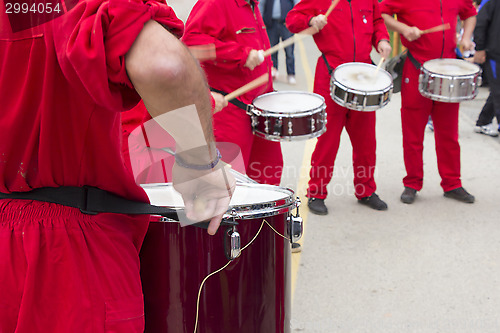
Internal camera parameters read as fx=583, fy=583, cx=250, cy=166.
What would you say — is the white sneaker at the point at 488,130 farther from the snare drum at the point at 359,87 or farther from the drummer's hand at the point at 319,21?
the drummer's hand at the point at 319,21

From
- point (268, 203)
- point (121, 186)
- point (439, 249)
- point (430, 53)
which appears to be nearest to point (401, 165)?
point (430, 53)

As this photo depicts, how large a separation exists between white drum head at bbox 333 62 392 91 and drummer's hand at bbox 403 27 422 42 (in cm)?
36

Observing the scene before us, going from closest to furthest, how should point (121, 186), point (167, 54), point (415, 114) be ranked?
point (167, 54) → point (121, 186) → point (415, 114)

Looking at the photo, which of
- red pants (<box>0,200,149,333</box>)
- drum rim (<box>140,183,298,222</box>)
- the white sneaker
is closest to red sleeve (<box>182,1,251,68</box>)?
drum rim (<box>140,183,298,222</box>)

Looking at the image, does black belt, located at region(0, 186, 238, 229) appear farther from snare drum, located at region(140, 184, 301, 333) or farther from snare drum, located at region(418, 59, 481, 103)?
snare drum, located at region(418, 59, 481, 103)

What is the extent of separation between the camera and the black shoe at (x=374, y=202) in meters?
4.68

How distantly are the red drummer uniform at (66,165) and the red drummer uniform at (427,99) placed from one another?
12.2 feet

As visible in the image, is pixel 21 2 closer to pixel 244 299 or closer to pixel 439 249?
pixel 244 299

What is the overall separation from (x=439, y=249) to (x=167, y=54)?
10.9ft

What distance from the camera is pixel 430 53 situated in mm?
4590

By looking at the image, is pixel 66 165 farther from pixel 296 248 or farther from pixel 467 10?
pixel 467 10

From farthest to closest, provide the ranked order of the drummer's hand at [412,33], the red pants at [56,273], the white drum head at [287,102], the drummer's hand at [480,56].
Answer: the drummer's hand at [480,56] < the drummer's hand at [412,33] < the white drum head at [287,102] < the red pants at [56,273]

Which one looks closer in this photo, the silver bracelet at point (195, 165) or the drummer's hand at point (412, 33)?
the silver bracelet at point (195, 165)

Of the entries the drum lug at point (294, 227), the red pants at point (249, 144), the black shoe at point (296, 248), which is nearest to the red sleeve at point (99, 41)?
the drum lug at point (294, 227)
